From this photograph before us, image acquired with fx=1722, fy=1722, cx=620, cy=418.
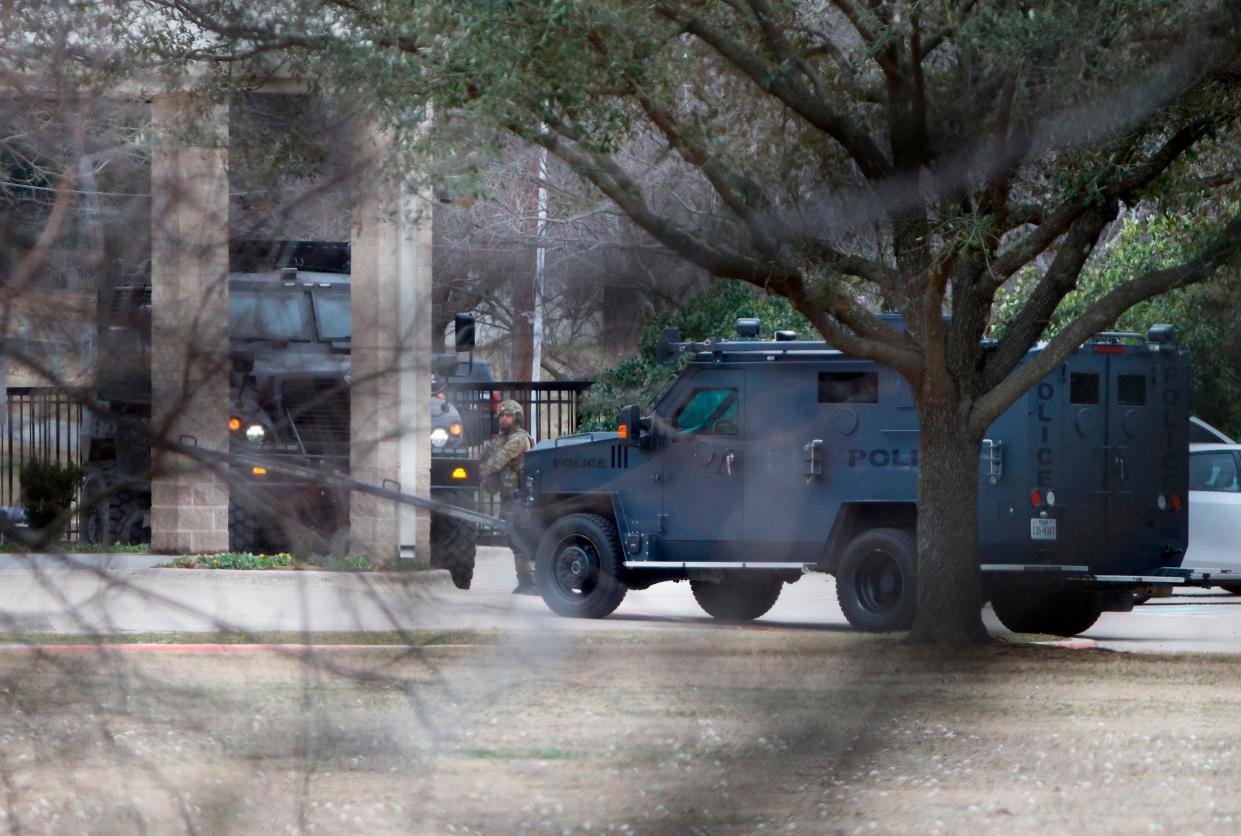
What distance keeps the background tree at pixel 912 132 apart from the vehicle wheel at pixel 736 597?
278 centimetres

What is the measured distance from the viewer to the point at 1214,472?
57.6 ft

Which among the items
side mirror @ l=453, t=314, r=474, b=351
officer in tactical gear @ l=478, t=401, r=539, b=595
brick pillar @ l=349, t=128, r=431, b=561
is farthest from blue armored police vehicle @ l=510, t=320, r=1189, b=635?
brick pillar @ l=349, t=128, r=431, b=561

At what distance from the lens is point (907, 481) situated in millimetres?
14234

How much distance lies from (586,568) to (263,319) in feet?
33.8

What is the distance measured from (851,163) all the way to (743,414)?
7.58 ft

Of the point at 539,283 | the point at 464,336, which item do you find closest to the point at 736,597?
the point at 464,336

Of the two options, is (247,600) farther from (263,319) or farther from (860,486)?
(860,486)

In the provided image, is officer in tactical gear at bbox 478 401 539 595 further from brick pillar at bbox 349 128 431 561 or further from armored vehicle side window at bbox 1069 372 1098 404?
brick pillar at bbox 349 128 431 561

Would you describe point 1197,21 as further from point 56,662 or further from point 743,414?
point 56,662

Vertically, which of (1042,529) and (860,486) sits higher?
(860,486)

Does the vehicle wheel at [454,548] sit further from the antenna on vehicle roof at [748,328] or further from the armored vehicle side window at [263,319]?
the antenna on vehicle roof at [748,328]

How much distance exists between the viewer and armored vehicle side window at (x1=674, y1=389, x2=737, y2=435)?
1477cm

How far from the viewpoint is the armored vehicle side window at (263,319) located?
4.61 meters

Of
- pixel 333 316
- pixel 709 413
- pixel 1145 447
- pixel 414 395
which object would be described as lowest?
pixel 414 395
